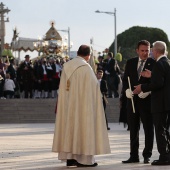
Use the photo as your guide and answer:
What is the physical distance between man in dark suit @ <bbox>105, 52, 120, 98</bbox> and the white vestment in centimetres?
2029

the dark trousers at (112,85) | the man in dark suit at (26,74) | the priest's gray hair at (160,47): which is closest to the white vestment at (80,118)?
the priest's gray hair at (160,47)

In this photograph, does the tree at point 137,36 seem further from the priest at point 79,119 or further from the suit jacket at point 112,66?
the priest at point 79,119

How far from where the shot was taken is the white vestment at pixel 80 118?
1242 centimetres

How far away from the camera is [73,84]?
1281 centimetres

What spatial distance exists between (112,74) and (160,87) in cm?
2091

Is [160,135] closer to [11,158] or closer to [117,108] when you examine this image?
[11,158]

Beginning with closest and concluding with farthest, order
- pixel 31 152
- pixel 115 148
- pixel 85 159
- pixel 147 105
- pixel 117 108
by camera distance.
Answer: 1. pixel 85 159
2. pixel 147 105
3. pixel 31 152
4. pixel 115 148
5. pixel 117 108

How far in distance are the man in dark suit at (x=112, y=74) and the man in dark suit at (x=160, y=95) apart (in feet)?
66.1

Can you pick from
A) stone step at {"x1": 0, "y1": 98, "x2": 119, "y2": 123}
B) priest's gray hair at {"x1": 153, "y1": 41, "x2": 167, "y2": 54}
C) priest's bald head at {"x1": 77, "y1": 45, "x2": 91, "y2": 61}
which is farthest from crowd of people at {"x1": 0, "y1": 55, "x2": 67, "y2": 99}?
priest's gray hair at {"x1": 153, "y1": 41, "x2": 167, "y2": 54}

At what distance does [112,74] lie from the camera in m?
33.8

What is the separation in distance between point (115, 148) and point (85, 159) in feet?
15.0

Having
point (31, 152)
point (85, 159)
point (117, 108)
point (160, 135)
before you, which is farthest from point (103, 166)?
point (117, 108)

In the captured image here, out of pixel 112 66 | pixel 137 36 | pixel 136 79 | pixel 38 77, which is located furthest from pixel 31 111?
pixel 137 36

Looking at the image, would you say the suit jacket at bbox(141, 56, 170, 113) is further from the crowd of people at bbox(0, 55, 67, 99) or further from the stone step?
the crowd of people at bbox(0, 55, 67, 99)
